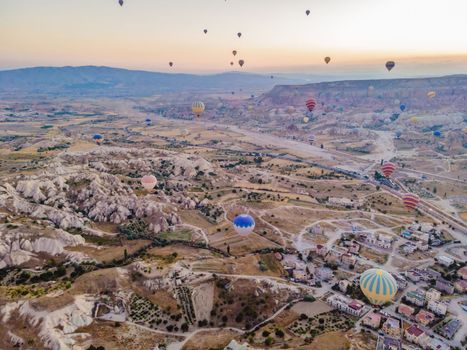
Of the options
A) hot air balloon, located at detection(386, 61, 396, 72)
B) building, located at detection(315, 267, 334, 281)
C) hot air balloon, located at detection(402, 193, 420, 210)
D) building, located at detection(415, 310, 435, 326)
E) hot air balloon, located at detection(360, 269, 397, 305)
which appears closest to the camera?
hot air balloon, located at detection(360, 269, 397, 305)

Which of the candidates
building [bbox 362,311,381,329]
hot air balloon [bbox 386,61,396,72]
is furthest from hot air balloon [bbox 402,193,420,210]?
hot air balloon [bbox 386,61,396,72]

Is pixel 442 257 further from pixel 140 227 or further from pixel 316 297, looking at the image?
pixel 140 227

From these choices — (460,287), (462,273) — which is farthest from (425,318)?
(462,273)

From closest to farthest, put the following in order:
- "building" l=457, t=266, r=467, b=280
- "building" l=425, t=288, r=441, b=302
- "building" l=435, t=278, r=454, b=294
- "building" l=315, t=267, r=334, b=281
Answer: "building" l=425, t=288, r=441, b=302 < "building" l=435, t=278, r=454, b=294 < "building" l=315, t=267, r=334, b=281 < "building" l=457, t=266, r=467, b=280

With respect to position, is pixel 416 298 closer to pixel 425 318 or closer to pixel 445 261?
pixel 425 318

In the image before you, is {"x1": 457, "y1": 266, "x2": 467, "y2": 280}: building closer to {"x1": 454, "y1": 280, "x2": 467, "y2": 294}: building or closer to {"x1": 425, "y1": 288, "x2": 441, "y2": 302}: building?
{"x1": 454, "y1": 280, "x2": 467, "y2": 294}: building

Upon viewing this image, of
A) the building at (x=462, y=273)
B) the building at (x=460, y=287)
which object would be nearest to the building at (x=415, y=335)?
the building at (x=460, y=287)
